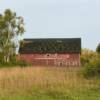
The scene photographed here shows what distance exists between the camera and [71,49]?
272ft

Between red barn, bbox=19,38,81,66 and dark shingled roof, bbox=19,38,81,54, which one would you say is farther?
dark shingled roof, bbox=19,38,81,54

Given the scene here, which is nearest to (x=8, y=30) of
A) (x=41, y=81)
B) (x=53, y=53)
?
(x=53, y=53)

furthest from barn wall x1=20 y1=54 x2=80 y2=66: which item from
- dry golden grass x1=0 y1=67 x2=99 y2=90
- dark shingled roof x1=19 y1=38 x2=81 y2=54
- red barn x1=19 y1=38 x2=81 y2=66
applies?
dry golden grass x1=0 y1=67 x2=99 y2=90

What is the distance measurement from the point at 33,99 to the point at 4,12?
58837 millimetres

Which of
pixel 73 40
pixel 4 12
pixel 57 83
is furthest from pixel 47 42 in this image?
pixel 57 83

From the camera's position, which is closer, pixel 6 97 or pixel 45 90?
pixel 6 97

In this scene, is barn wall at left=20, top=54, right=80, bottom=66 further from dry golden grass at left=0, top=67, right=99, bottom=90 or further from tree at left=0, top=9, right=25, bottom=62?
dry golden grass at left=0, top=67, right=99, bottom=90

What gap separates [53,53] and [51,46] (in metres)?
2.63

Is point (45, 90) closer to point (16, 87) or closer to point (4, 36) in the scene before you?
point (16, 87)

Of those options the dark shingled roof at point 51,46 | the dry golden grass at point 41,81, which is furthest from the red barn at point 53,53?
the dry golden grass at point 41,81

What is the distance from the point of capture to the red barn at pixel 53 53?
81.7 meters

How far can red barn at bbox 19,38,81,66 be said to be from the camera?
81688mm

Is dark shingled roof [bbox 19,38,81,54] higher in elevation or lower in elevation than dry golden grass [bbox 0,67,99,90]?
higher

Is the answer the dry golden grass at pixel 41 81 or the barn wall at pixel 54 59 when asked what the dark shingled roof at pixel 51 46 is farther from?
the dry golden grass at pixel 41 81
